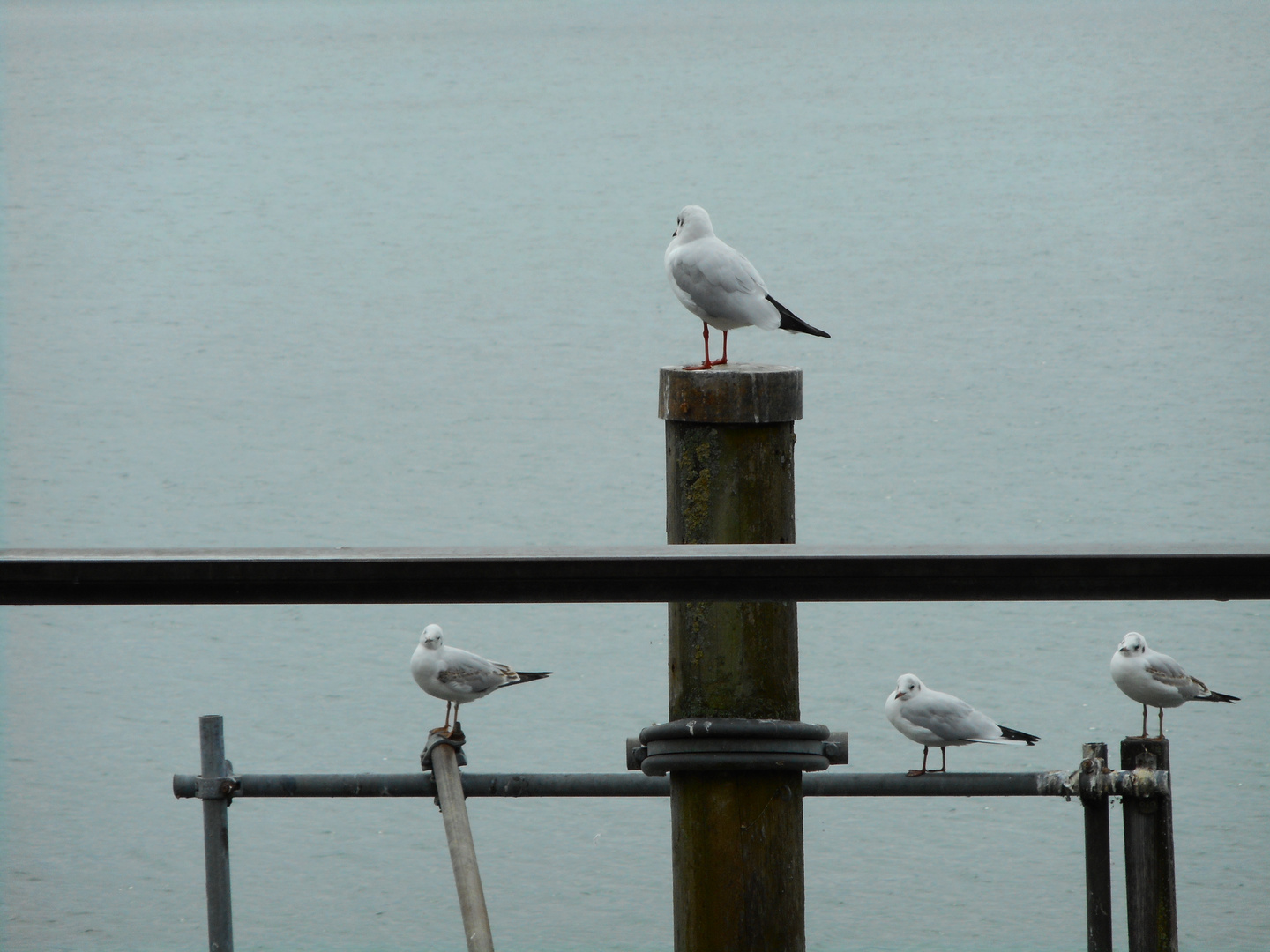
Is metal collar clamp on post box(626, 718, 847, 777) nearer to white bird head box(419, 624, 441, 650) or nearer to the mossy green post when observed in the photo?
the mossy green post

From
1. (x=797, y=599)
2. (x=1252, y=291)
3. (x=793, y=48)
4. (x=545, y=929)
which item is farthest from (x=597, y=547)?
(x=793, y=48)

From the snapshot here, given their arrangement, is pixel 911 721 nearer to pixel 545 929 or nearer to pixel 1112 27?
pixel 545 929

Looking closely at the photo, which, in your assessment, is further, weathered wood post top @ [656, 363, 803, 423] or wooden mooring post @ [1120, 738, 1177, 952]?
wooden mooring post @ [1120, 738, 1177, 952]

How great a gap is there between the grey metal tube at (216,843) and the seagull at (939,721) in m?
1.22

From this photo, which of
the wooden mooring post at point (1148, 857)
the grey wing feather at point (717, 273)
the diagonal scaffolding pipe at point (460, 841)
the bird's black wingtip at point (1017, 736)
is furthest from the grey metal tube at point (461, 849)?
the bird's black wingtip at point (1017, 736)

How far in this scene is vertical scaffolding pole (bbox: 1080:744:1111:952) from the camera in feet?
7.27

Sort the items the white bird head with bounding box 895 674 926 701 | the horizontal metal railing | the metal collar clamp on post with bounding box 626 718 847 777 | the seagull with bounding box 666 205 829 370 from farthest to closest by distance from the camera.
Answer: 1. the white bird head with bounding box 895 674 926 701
2. the seagull with bounding box 666 205 829 370
3. the metal collar clamp on post with bounding box 626 718 847 777
4. the horizontal metal railing

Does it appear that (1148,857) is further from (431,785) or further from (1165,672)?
(431,785)

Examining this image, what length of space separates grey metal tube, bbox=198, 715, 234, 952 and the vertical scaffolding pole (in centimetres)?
121

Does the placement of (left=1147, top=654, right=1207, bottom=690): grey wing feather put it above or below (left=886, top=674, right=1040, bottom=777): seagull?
above

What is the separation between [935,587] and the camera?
0.96 meters

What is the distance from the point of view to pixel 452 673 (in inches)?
111

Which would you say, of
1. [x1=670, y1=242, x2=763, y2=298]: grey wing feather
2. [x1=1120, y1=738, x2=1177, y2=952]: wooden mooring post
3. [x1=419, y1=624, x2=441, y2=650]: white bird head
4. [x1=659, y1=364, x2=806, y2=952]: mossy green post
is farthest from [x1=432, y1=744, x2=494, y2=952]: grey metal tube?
[x1=1120, y1=738, x2=1177, y2=952]: wooden mooring post

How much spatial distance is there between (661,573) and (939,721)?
6.50 feet
